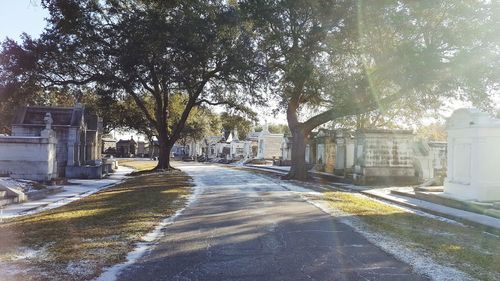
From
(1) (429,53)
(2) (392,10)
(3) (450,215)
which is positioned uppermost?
(2) (392,10)

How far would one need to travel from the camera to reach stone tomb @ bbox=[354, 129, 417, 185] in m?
23.5

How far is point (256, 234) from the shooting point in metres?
8.49

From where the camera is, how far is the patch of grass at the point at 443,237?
682cm

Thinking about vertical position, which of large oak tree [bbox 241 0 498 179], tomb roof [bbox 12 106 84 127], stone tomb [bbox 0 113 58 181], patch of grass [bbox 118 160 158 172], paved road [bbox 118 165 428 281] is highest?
large oak tree [bbox 241 0 498 179]

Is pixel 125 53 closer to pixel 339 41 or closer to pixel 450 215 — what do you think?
pixel 339 41

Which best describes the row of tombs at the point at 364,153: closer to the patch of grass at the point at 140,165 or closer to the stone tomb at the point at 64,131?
the stone tomb at the point at 64,131

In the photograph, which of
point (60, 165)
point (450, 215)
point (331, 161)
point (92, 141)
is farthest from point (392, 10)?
point (92, 141)

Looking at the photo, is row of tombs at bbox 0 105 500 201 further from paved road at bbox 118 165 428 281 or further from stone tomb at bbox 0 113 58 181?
paved road at bbox 118 165 428 281

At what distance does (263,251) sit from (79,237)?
3.32 meters

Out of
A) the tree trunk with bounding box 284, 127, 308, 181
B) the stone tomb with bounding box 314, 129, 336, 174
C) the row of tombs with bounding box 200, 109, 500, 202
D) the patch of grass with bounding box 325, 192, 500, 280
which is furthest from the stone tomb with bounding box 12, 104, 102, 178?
the patch of grass with bounding box 325, 192, 500, 280

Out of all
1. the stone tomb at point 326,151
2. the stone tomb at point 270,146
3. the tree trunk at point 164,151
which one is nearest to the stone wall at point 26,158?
the tree trunk at point 164,151

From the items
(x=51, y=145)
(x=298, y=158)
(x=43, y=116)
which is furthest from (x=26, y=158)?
(x=298, y=158)

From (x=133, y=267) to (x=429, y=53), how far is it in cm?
1633

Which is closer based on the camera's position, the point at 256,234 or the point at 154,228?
the point at 256,234
